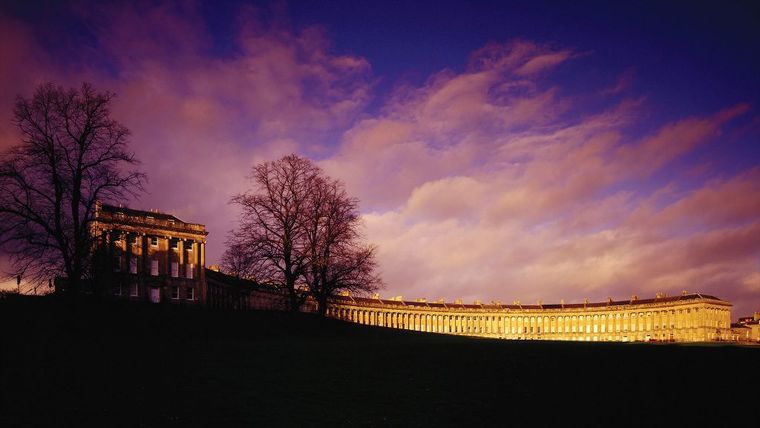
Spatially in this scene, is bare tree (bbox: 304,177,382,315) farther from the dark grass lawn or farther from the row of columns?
the row of columns

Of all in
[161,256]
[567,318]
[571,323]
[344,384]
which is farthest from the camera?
[567,318]

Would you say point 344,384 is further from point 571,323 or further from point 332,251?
point 571,323

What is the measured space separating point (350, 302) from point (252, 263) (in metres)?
100

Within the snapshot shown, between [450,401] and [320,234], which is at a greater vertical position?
[320,234]

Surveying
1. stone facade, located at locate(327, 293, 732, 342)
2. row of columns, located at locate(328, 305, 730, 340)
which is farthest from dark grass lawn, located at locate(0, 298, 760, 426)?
row of columns, located at locate(328, 305, 730, 340)

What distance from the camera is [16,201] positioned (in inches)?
1181

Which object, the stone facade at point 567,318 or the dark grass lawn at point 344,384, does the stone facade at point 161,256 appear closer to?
the dark grass lawn at point 344,384

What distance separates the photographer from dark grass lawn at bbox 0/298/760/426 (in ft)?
47.8

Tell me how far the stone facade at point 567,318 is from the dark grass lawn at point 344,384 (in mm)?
110524

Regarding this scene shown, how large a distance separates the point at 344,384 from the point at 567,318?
584ft

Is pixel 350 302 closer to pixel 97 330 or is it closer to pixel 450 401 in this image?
pixel 97 330

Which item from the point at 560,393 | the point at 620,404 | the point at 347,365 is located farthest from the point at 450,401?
the point at 347,365

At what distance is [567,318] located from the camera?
597 ft

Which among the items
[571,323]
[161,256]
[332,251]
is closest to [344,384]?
[332,251]
